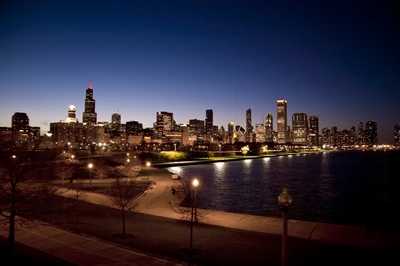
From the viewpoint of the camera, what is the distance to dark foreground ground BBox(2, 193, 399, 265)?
12766 millimetres

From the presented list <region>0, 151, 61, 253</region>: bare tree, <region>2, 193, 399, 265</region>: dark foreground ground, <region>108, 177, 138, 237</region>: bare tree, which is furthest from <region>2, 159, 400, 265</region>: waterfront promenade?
<region>0, 151, 61, 253</region>: bare tree

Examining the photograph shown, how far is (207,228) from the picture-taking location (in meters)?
17.8

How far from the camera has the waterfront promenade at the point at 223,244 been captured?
12695 mm

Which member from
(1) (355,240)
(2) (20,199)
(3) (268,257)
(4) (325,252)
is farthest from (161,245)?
(1) (355,240)

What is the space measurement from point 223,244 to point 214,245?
44 cm

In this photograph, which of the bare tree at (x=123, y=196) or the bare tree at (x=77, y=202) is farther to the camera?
the bare tree at (x=77, y=202)

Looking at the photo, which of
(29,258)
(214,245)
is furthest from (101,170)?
(214,245)

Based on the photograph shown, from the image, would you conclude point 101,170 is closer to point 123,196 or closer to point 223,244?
point 123,196

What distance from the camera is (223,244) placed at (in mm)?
14844

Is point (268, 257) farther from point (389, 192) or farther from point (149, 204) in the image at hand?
point (389, 192)

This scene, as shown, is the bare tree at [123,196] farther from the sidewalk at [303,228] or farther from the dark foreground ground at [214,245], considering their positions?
the sidewalk at [303,228]

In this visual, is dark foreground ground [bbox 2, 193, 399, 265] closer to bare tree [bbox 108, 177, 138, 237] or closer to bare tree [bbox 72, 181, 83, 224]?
bare tree [bbox 72, 181, 83, 224]

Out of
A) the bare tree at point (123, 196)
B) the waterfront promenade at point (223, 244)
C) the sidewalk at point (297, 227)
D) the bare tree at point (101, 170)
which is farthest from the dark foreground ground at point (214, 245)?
the bare tree at point (101, 170)

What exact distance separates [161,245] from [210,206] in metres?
20.8
